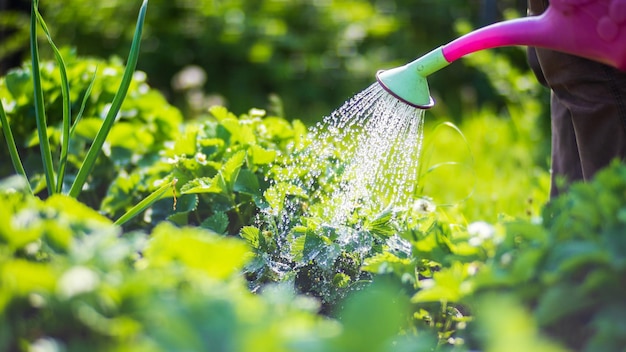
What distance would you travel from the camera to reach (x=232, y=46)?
4.07 m

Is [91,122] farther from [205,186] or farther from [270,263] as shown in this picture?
[270,263]

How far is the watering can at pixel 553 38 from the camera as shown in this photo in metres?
1.41

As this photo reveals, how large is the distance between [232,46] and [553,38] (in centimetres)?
278

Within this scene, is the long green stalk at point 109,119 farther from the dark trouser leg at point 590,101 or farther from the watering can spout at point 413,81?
the dark trouser leg at point 590,101

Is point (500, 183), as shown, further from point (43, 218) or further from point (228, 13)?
point (43, 218)

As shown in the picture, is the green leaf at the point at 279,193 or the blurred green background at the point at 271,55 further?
the blurred green background at the point at 271,55

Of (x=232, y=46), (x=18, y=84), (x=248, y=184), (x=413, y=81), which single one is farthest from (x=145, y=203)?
(x=232, y=46)

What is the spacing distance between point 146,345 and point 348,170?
97cm

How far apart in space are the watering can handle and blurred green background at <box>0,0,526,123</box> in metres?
2.45

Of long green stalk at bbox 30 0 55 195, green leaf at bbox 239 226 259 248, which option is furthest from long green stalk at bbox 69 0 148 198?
green leaf at bbox 239 226 259 248

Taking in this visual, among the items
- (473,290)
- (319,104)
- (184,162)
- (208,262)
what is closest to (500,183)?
(319,104)

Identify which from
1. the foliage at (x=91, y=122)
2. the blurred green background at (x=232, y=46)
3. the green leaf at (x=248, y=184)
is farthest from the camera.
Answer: the blurred green background at (x=232, y=46)

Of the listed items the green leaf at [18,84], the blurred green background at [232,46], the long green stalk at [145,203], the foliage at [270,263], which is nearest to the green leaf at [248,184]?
the foliage at [270,263]

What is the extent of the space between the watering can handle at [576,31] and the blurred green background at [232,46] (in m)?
2.45
